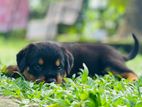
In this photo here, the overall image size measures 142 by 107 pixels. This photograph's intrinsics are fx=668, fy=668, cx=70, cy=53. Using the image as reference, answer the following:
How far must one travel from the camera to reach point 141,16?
57.0ft

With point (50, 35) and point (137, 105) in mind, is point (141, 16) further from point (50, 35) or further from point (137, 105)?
point (137, 105)

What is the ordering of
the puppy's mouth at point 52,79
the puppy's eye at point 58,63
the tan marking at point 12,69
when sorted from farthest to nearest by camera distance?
1. the tan marking at point 12,69
2. the puppy's eye at point 58,63
3. the puppy's mouth at point 52,79

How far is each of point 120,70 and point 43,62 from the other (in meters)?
1.58

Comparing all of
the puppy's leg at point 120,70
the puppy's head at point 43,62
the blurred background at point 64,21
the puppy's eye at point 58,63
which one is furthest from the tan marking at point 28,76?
the blurred background at point 64,21

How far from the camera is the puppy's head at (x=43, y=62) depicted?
757cm

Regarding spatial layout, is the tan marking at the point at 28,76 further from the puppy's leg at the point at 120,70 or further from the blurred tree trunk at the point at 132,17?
the blurred tree trunk at the point at 132,17

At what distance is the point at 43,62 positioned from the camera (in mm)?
7676

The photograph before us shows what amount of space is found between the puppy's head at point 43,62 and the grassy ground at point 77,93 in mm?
529

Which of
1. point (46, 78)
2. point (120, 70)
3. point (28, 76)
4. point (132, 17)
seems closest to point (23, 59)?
point (28, 76)

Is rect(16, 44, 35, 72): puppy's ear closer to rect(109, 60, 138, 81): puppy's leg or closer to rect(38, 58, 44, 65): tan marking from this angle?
rect(38, 58, 44, 65): tan marking

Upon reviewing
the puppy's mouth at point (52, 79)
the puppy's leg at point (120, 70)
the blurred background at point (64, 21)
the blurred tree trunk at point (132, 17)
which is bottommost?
the blurred background at point (64, 21)

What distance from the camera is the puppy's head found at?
757cm

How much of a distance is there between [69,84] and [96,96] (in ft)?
3.99

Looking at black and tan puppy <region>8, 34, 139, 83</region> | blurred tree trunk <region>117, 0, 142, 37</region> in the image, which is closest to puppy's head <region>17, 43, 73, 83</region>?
black and tan puppy <region>8, 34, 139, 83</region>
